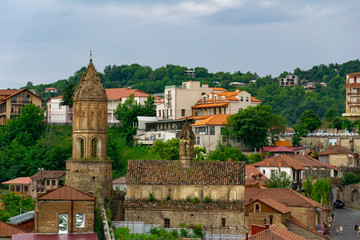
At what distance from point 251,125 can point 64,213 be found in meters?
55.2

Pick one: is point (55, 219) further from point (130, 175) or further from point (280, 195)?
point (280, 195)

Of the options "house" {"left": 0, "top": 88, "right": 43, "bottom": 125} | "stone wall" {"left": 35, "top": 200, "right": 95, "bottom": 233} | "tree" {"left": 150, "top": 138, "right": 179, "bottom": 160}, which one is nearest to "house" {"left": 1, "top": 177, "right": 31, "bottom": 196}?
"tree" {"left": 150, "top": 138, "right": 179, "bottom": 160}

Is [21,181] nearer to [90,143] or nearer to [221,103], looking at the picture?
[221,103]

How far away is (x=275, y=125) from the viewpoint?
11562cm

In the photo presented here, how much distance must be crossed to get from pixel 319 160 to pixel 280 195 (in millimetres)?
30810

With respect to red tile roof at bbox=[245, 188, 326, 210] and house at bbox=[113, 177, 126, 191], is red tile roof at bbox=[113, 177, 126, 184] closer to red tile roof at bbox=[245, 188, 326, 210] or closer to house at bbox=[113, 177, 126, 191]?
house at bbox=[113, 177, 126, 191]

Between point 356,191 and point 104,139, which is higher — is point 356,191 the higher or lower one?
the lower one

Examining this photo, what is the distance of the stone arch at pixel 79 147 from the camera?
6881cm

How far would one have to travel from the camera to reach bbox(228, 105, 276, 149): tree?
356ft

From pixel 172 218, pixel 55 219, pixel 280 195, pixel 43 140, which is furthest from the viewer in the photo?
pixel 43 140

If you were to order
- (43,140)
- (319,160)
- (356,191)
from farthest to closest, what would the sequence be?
(43,140)
(319,160)
(356,191)

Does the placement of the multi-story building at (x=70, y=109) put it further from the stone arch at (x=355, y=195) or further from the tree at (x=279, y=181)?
the tree at (x=279, y=181)

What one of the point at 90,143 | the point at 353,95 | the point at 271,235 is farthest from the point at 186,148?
the point at 353,95

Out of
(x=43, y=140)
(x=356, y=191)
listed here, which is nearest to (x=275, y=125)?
(x=356, y=191)
